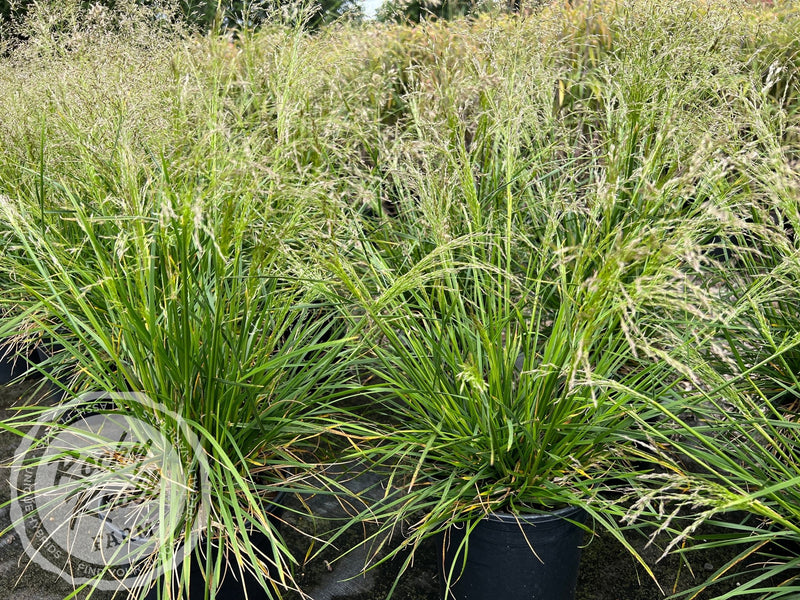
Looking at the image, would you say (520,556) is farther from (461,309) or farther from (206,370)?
(206,370)

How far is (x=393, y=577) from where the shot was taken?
6.12ft

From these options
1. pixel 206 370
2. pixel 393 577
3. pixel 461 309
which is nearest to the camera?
pixel 206 370

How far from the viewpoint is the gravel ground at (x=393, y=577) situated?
70.3 inches

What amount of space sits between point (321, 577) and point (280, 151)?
118cm

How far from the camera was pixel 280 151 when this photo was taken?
155cm

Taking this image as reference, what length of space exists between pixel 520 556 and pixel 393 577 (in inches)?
20.3

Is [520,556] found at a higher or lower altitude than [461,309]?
lower

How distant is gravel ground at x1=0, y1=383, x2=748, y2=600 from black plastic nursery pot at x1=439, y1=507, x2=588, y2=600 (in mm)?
248

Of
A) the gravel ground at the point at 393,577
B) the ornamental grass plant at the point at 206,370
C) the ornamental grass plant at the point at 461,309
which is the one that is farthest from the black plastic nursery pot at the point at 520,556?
the ornamental grass plant at the point at 206,370

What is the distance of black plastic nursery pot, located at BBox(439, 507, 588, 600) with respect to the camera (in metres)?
1.46

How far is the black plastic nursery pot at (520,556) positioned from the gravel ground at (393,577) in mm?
248

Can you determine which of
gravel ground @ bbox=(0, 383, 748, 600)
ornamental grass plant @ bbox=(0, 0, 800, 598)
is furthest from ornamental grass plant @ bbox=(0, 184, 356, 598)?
gravel ground @ bbox=(0, 383, 748, 600)

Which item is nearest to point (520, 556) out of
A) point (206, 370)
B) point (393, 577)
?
point (393, 577)

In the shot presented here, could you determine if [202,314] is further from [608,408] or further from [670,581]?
[670,581]
